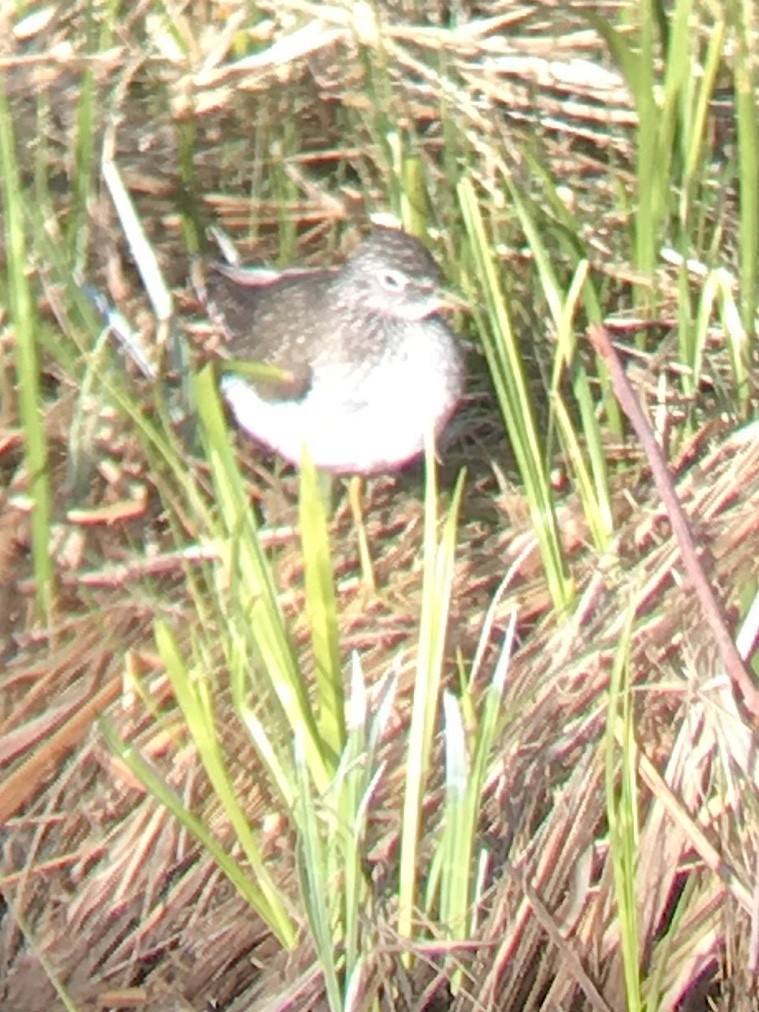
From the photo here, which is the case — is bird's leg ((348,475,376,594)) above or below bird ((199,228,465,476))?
below


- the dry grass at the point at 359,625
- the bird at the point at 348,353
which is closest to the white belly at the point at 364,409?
the bird at the point at 348,353

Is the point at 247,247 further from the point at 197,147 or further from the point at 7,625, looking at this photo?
the point at 7,625

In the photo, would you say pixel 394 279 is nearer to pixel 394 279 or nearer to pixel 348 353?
pixel 394 279

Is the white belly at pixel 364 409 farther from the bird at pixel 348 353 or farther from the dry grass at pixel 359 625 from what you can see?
the dry grass at pixel 359 625

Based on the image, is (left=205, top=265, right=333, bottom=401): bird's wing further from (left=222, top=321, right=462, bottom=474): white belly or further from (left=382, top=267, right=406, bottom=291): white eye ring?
(left=382, top=267, right=406, bottom=291): white eye ring

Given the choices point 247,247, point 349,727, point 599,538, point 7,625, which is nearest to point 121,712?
point 7,625

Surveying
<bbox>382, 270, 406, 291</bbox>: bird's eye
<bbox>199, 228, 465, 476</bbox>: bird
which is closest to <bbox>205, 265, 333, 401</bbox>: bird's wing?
<bbox>199, 228, 465, 476</bbox>: bird

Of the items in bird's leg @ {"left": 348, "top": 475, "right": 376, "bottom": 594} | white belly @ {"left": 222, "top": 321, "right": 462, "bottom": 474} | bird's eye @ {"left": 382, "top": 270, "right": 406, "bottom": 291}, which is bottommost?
bird's leg @ {"left": 348, "top": 475, "right": 376, "bottom": 594}
